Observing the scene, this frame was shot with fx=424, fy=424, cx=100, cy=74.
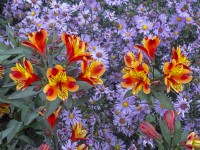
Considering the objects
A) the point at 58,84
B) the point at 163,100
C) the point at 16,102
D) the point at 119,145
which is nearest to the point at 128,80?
the point at 163,100

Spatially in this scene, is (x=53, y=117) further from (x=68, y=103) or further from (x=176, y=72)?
(x=176, y=72)

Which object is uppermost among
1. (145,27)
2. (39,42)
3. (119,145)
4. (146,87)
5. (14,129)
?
(39,42)

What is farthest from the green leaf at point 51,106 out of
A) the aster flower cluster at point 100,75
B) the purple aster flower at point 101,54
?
the purple aster flower at point 101,54

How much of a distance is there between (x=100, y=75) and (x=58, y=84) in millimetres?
147

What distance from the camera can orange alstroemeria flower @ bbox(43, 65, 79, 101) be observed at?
1184 millimetres

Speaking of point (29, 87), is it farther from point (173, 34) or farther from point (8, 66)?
point (173, 34)

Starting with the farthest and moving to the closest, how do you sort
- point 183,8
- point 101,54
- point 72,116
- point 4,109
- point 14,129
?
point 183,8, point 101,54, point 72,116, point 4,109, point 14,129

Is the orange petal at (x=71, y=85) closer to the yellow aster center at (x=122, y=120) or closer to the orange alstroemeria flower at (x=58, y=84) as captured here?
the orange alstroemeria flower at (x=58, y=84)

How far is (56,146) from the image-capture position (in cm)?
142

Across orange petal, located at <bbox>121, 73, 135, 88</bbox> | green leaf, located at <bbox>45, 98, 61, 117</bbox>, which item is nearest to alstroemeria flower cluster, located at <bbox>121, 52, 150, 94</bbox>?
orange petal, located at <bbox>121, 73, 135, 88</bbox>

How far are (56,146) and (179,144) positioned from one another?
16.5 inches

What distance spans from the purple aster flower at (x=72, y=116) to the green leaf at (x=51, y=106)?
1.30ft

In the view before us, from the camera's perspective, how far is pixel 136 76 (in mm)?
1314

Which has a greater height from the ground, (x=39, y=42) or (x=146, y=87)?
(x=39, y=42)
